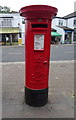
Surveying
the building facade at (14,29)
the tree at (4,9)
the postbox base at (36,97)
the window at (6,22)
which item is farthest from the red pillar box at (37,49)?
the tree at (4,9)

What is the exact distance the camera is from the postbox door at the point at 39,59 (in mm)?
3075

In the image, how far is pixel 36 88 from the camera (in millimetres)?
3287

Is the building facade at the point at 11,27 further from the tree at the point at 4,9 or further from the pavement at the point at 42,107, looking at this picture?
the pavement at the point at 42,107

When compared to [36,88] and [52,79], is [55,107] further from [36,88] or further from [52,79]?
[52,79]

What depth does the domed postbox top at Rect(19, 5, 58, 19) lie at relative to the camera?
279 cm

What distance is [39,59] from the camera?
315cm

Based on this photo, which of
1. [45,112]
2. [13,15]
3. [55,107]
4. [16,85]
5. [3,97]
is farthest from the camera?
[13,15]

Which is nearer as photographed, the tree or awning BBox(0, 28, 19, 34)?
awning BBox(0, 28, 19, 34)

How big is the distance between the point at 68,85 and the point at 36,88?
1.87 meters

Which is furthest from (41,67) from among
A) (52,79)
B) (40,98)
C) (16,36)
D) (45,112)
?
(16,36)

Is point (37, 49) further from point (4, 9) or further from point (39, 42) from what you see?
point (4, 9)

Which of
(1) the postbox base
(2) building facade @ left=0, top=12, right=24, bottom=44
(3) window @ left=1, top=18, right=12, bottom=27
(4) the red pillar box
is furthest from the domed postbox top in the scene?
(3) window @ left=1, top=18, right=12, bottom=27

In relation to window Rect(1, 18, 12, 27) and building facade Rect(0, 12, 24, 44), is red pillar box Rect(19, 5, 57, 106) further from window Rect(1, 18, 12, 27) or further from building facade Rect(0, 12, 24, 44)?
window Rect(1, 18, 12, 27)

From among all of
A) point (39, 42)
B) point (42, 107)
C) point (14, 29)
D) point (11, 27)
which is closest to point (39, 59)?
point (39, 42)
